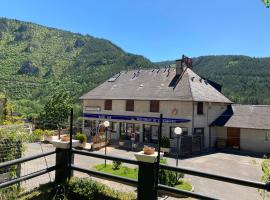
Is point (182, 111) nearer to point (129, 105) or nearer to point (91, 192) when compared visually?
point (129, 105)

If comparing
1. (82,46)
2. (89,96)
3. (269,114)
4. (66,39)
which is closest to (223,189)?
(269,114)

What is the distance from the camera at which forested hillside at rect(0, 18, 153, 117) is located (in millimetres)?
86956

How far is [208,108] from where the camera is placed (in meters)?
31.6

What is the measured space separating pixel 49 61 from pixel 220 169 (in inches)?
3976

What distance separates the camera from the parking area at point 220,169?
15.0 meters

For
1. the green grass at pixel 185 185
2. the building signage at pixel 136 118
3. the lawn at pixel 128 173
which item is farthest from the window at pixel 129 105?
the green grass at pixel 185 185

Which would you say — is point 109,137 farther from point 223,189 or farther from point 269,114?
point 223,189

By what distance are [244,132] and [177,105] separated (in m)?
7.10

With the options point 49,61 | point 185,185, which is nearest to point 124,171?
point 185,185

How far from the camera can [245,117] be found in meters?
31.1

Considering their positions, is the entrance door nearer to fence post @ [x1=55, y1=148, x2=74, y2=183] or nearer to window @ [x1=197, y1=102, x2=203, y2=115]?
window @ [x1=197, y1=102, x2=203, y2=115]

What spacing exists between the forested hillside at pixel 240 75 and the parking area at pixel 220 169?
44.7 metres

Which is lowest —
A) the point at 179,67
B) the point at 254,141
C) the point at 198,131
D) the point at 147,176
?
the point at 254,141

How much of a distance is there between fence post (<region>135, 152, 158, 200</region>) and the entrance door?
27.1m
